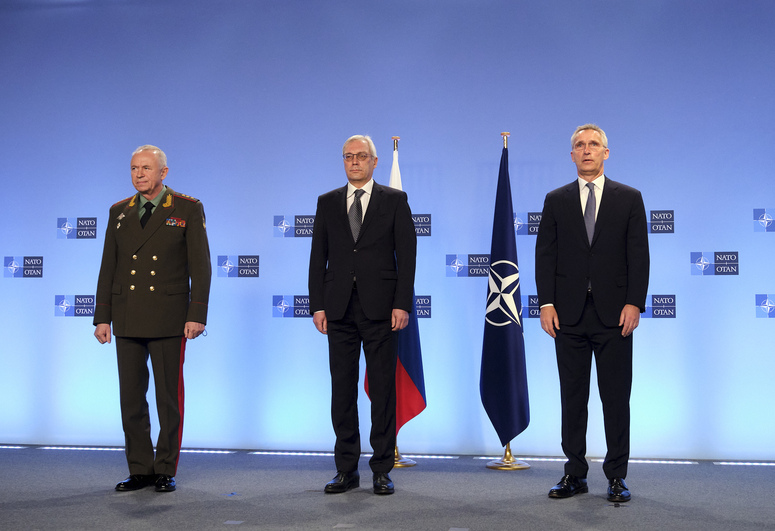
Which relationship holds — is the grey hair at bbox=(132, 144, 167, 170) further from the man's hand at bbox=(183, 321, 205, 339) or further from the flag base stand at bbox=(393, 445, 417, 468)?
the flag base stand at bbox=(393, 445, 417, 468)

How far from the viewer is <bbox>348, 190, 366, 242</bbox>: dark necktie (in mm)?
3602

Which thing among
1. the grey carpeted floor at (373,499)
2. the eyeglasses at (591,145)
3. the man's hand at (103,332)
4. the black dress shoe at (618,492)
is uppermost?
the eyeglasses at (591,145)

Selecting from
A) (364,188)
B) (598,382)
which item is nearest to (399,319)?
(364,188)

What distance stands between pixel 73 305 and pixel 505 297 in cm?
314

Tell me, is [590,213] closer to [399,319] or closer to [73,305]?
[399,319]

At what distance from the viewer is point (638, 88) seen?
4.88 m

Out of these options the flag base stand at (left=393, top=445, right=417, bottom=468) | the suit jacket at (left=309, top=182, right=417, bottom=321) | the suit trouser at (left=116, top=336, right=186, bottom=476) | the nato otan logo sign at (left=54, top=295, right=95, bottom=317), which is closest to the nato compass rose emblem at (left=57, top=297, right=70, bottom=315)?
the nato otan logo sign at (left=54, top=295, right=95, bottom=317)

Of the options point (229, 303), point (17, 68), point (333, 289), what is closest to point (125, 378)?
point (333, 289)

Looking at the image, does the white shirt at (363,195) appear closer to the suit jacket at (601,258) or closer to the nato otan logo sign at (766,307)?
the suit jacket at (601,258)

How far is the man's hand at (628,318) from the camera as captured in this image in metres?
3.27

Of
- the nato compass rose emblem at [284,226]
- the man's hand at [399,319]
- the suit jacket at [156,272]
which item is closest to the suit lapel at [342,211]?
the man's hand at [399,319]

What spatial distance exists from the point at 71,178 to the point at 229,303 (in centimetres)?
155

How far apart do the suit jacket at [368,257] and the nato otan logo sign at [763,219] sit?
251cm

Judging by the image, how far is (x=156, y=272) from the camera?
3.62 m
